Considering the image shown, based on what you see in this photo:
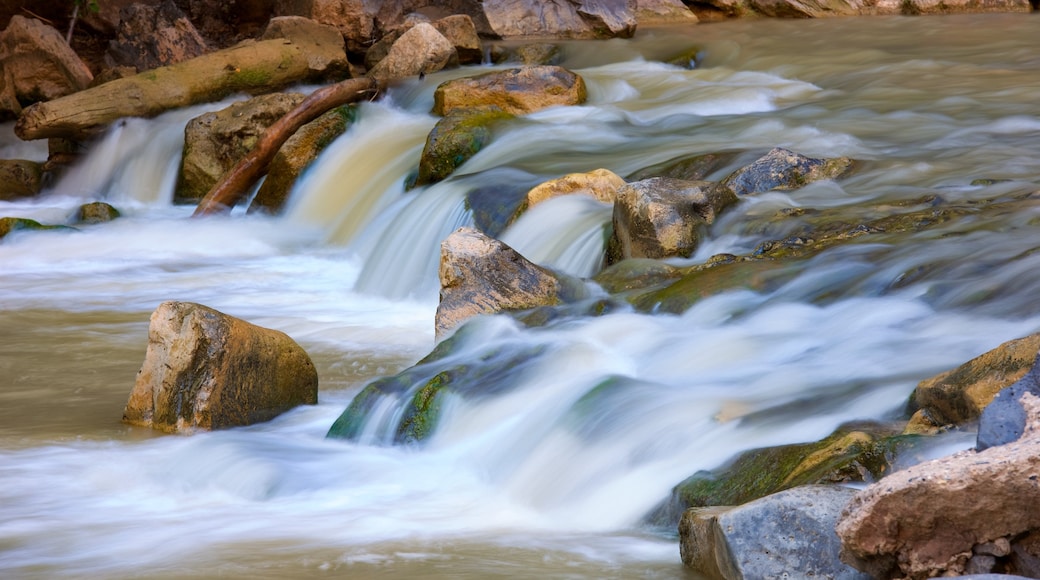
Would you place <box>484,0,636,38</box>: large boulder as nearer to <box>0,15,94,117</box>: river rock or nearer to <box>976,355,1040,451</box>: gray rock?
<box>0,15,94,117</box>: river rock

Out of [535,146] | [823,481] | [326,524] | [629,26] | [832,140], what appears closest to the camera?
[823,481]

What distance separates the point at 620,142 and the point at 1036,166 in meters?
3.11

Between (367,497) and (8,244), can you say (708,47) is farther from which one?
(367,497)

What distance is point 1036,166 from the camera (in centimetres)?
712

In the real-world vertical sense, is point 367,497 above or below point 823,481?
below

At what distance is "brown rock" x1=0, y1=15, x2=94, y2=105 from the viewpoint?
42.3 ft

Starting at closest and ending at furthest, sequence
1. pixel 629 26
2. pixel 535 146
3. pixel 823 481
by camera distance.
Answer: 1. pixel 823 481
2. pixel 535 146
3. pixel 629 26

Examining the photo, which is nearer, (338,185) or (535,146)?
(535,146)

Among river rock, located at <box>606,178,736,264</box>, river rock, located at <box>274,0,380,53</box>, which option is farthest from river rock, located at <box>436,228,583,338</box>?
river rock, located at <box>274,0,380,53</box>

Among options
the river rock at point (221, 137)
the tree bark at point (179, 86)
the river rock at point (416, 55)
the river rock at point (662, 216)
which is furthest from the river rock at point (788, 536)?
the tree bark at point (179, 86)

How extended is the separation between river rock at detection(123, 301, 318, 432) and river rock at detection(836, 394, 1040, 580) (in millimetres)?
3005

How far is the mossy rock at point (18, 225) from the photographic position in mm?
9734

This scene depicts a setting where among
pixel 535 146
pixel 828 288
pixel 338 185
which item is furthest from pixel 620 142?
pixel 828 288

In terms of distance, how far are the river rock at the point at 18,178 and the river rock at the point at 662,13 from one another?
26.3 ft
